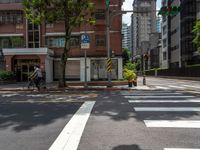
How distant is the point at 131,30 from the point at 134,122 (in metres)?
140

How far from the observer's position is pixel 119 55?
36.9m

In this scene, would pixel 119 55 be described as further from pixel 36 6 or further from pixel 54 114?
pixel 54 114

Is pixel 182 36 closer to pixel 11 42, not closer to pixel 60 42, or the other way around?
pixel 60 42

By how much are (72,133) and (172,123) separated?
2.71 metres

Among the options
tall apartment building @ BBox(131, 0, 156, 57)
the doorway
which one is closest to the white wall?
the doorway

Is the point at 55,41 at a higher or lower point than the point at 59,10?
lower

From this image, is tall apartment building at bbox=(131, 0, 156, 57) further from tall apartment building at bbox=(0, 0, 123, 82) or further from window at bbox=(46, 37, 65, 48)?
window at bbox=(46, 37, 65, 48)

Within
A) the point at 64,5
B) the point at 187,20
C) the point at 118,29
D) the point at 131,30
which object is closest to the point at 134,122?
the point at 64,5

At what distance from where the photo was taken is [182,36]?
204 feet

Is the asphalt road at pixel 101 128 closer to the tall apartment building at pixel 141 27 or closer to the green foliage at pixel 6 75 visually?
the green foliage at pixel 6 75

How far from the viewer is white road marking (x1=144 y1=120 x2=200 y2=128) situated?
7.33m

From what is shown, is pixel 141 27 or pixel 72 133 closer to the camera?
pixel 72 133

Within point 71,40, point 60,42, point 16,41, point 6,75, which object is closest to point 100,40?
point 71,40

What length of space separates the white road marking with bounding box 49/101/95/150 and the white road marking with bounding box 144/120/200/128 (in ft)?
5.69
